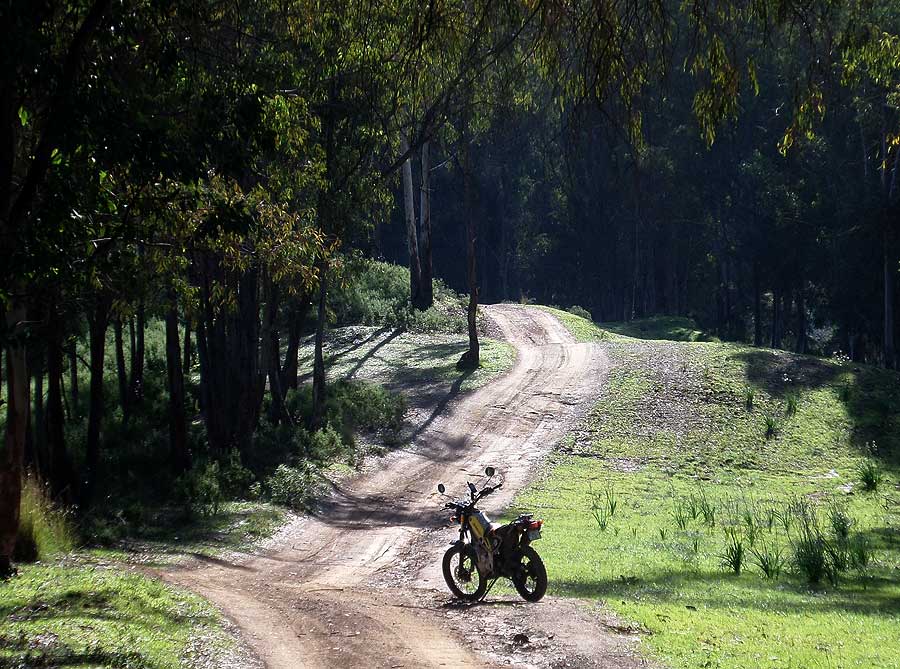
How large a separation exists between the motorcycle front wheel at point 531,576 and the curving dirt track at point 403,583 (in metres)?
0.16

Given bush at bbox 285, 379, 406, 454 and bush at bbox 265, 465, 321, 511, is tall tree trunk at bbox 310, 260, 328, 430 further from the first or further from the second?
bush at bbox 265, 465, 321, 511

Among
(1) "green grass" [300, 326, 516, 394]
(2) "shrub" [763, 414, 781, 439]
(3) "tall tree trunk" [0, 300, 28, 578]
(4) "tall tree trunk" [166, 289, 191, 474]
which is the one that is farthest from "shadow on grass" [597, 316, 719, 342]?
(3) "tall tree trunk" [0, 300, 28, 578]

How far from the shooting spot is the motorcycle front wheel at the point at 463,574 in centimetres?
1108

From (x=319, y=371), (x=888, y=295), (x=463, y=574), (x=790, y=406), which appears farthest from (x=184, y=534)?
(x=888, y=295)

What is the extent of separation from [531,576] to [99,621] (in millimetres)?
4537

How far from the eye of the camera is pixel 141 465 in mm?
20625

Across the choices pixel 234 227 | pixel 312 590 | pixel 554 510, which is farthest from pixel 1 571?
pixel 554 510

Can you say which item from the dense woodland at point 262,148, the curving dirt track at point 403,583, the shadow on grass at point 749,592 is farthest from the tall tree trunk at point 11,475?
the shadow on grass at point 749,592

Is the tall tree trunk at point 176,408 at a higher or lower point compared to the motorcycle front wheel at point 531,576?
higher

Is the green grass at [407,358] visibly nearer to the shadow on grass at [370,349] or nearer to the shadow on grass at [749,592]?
the shadow on grass at [370,349]

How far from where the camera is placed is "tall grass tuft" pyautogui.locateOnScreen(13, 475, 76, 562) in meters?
11.7

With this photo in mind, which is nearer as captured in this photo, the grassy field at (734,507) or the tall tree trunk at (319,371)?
the grassy field at (734,507)

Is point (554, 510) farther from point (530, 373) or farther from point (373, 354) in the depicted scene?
point (373, 354)

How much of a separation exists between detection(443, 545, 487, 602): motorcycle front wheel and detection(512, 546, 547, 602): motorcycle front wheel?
1.66 ft
